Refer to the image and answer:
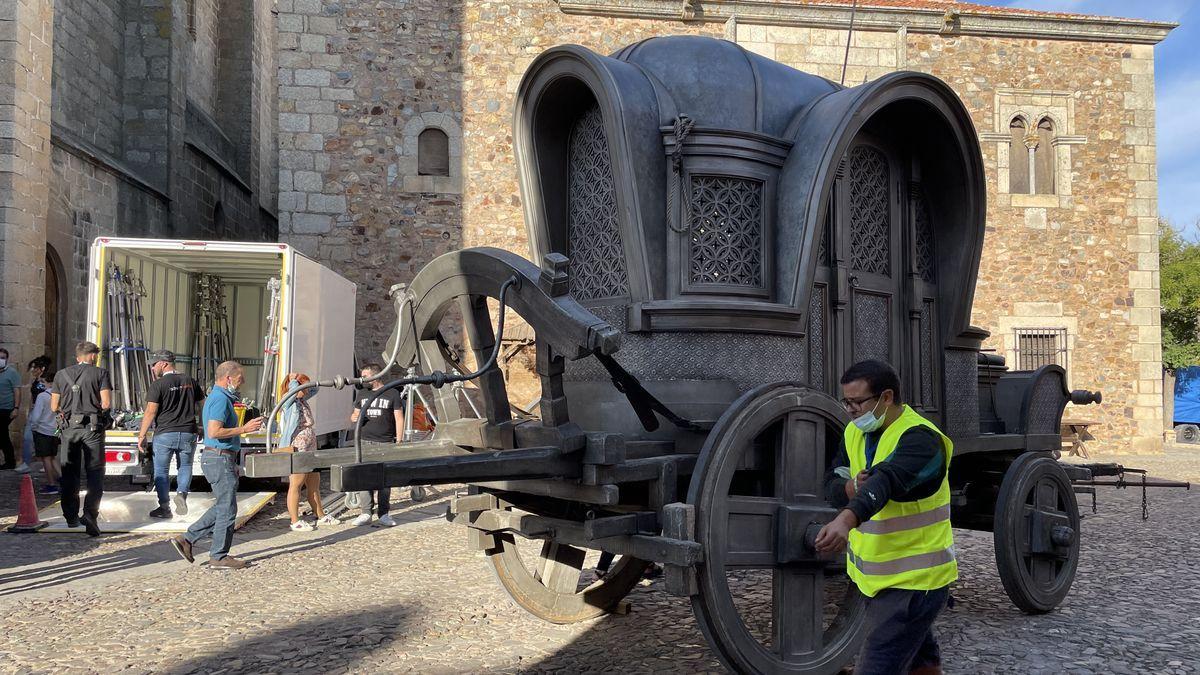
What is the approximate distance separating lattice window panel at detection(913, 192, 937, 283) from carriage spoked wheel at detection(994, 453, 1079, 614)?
118 centimetres

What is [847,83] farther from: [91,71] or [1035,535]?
[91,71]

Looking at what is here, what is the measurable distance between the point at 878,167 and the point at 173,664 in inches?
166

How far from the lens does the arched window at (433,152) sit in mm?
15320

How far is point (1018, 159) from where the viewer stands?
17.0m

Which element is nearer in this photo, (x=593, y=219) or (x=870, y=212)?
(x=593, y=219)

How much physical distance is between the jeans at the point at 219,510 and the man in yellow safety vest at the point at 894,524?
17.2 ft

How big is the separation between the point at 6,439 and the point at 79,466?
5.23m

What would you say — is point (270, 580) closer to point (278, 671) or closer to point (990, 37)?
point (278, 671)

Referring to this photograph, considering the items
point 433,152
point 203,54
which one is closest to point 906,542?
point 433,152

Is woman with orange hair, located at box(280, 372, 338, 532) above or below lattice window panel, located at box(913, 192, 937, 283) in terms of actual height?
below

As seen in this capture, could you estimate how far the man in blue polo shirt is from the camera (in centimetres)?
704

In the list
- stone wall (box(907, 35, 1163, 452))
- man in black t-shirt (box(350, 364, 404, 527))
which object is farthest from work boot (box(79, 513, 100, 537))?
stone wall (box(907, 35, 1163, 452))

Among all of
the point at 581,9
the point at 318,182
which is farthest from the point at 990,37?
the point at 318,182

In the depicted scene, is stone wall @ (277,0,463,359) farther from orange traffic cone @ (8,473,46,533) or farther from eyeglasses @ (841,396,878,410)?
eyeglasses @ (841,396,878,410)
